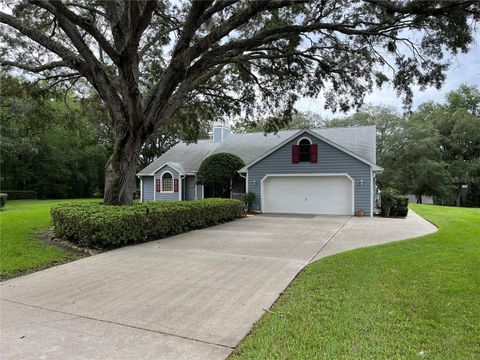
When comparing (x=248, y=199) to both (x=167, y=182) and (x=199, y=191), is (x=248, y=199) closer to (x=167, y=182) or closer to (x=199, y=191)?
(x=199, y=191)

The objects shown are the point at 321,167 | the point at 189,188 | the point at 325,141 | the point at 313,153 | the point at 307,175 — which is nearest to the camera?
the point at 325,141

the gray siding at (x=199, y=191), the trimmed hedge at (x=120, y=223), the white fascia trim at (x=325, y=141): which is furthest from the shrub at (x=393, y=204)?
the gray siding at (x=199, y=191)

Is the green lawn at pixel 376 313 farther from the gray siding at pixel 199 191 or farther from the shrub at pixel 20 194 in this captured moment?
the shrub at pixel 20 194

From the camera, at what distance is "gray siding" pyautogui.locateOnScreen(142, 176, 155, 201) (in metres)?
21.8

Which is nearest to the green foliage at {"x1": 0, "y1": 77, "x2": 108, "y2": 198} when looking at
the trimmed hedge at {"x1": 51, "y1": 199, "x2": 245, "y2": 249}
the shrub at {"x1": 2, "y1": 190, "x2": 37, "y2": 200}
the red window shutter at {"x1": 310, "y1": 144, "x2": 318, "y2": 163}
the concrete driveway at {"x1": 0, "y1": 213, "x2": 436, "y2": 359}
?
the shrub at {"x1": 2, "y1": 190, "x2": 37, "y2": 200}

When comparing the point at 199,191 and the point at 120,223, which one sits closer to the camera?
the point at 120,223

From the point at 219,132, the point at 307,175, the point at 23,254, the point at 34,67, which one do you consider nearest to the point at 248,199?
the point at 307,175

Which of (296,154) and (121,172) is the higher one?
(296,154)

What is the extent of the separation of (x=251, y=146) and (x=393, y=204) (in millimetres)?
9276

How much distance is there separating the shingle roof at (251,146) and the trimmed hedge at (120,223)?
943 centimetres

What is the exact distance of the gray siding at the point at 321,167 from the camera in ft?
52.7

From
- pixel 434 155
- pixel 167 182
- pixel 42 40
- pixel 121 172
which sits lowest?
pixel 167 182

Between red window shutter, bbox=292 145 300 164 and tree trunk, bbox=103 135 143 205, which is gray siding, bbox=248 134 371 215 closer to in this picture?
red window shutter, bbox=292 145 300 164

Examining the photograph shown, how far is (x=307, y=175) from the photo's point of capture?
674 inches
